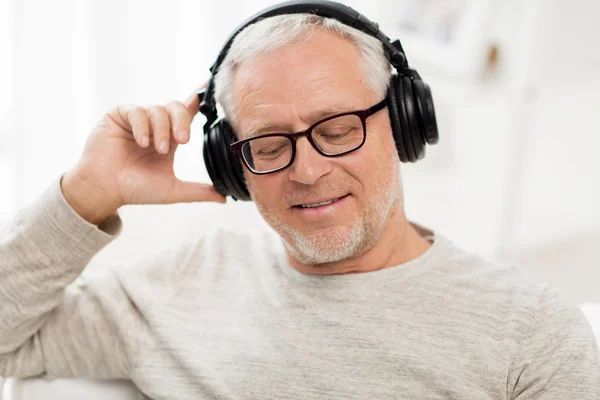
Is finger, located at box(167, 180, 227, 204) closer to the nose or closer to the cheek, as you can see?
the cheek

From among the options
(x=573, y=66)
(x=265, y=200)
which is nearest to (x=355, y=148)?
(x=265, y=200)

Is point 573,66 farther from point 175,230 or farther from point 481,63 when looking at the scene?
point 175,230

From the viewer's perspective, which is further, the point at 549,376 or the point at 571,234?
the point at 571,234

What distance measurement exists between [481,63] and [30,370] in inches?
93.7

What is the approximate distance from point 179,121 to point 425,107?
497 millimetres

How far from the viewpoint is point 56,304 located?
4.34 feet

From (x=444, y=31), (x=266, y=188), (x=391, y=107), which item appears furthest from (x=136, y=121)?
(x=444, y=31)

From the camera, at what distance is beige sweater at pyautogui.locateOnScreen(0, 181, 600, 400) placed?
3.69 ft

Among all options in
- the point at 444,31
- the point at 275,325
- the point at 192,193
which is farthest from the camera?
the point at 444,31

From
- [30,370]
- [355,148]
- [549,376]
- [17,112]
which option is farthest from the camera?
[17,112]

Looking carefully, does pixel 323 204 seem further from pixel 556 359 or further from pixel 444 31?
pixel 444 31

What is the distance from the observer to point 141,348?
1.35 meters

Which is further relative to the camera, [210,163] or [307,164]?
[210,163]

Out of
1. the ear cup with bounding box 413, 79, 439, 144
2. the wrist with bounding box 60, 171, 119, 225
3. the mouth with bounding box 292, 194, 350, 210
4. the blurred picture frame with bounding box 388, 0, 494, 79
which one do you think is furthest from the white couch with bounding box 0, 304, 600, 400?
the blurred picture frame with bounding box 388, 0, 494, 79
